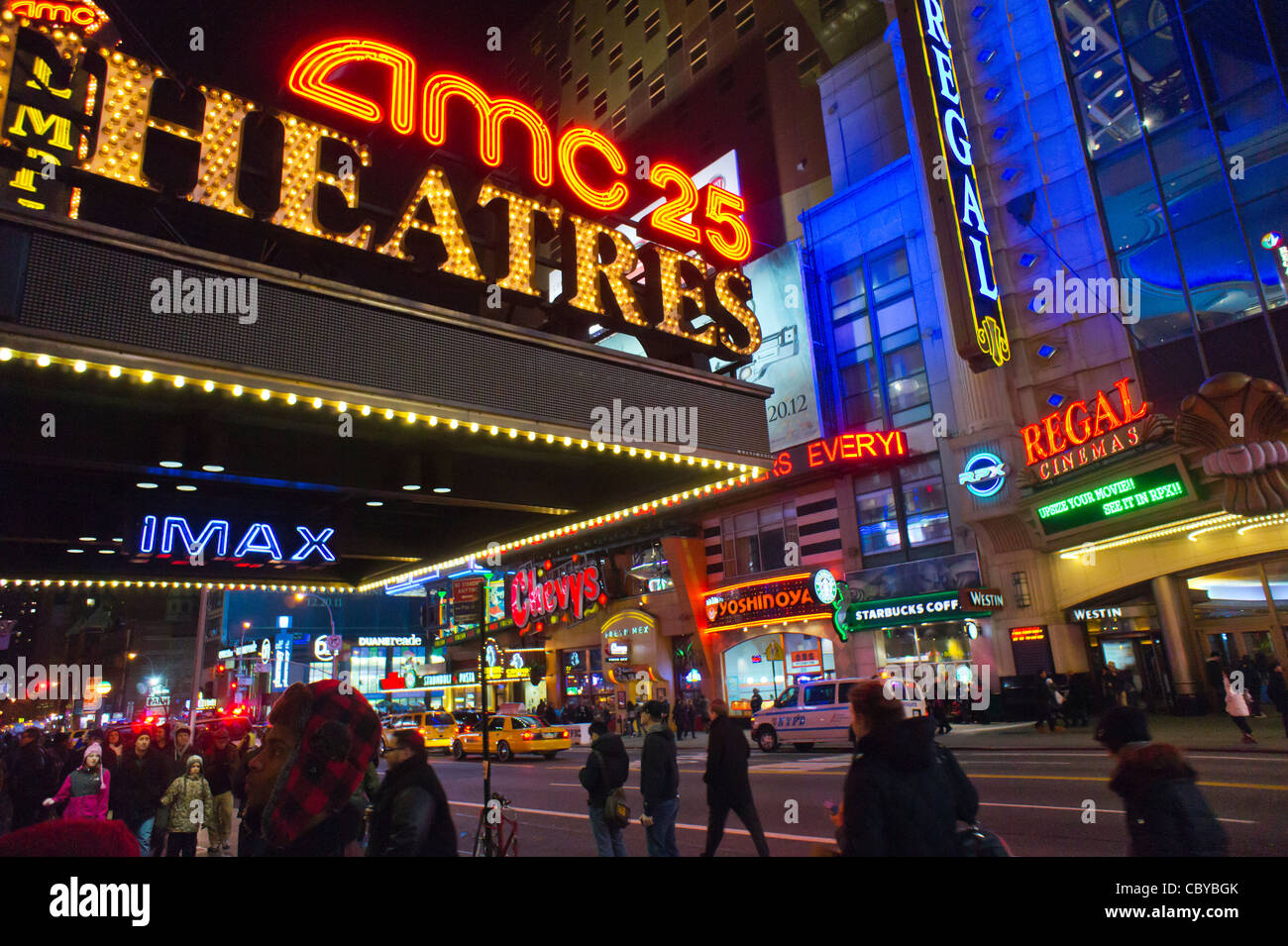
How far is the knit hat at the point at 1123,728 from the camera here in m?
4.36

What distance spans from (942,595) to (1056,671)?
13.7 feet

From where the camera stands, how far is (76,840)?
2189 millimetres

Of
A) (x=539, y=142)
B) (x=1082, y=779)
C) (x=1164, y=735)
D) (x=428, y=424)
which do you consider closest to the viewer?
(x=428, y=424)

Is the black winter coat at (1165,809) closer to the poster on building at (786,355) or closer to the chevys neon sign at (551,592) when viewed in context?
the poster on building at (786,355)

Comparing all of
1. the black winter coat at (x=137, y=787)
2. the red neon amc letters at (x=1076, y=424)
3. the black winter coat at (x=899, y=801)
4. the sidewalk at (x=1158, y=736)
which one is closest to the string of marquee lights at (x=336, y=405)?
the black winter coat at (x=899, y=801)

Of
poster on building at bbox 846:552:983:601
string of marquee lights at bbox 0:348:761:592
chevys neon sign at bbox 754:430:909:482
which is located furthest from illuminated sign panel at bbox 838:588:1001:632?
string of marquee lights at bbox 0:348:761:592

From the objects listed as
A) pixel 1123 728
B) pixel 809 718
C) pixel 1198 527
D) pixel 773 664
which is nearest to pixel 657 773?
pixel 1123 728

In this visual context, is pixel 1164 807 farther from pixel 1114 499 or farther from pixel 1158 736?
pixel 1114 499

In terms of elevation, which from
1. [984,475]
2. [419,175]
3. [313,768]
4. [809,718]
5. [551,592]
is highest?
[984,475]

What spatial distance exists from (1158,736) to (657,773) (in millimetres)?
17250

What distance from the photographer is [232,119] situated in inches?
256
